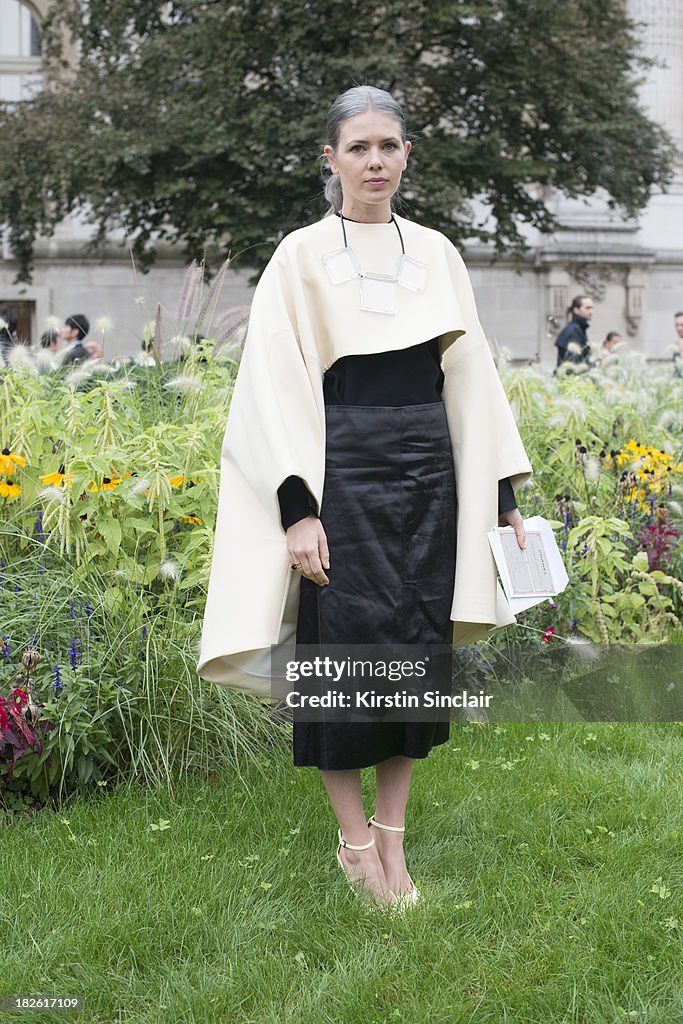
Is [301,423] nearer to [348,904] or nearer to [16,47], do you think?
[348,904]

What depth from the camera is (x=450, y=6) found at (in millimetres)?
14609

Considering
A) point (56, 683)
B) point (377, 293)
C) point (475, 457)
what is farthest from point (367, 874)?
→ point (377, 293)

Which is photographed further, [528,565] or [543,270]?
[543,270]

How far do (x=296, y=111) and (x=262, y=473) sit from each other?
13.5 metres

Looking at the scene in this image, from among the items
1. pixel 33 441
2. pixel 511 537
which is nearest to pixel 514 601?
pixel 511 537

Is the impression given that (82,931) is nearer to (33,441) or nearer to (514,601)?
(514,601)

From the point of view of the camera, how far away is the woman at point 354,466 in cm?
270

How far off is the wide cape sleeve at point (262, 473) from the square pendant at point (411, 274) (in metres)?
0.29

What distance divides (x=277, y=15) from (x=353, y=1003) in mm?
14384

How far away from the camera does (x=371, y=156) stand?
2730 millimetres

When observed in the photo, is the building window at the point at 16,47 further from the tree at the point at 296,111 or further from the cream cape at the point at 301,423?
the cream cape at the point at 301,423

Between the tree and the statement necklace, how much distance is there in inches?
475
